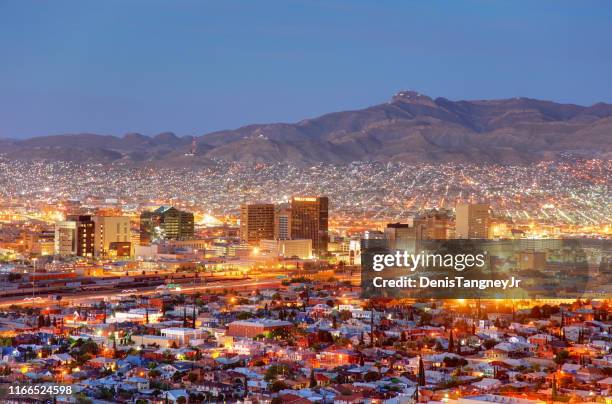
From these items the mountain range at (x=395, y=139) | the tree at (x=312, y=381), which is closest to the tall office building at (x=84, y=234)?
the tree at (x=312, y=381)

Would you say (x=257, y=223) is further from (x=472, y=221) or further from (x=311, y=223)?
(x=472, y=221)

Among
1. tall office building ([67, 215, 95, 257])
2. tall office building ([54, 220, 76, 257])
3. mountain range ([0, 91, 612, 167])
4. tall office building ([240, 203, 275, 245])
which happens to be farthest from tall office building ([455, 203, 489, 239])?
mountain range ([0, 91, 612, 167])

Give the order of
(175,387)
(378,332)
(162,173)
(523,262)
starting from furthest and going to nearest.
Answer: (162,173)
(523,262)
(378,332)
(175,387)

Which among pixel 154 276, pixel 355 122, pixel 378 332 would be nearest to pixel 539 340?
pixel 378 332

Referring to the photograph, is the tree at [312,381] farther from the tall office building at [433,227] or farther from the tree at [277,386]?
the tall office building at [433,227]

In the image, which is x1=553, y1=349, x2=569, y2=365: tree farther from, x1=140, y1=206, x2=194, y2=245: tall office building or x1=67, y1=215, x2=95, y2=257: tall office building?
x1=140, y1=206, x2=194, y2=245: tall office building

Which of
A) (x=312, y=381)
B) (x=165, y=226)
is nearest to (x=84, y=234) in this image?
(x=165, y=226)

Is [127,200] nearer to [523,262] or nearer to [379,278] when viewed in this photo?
[523,262]
